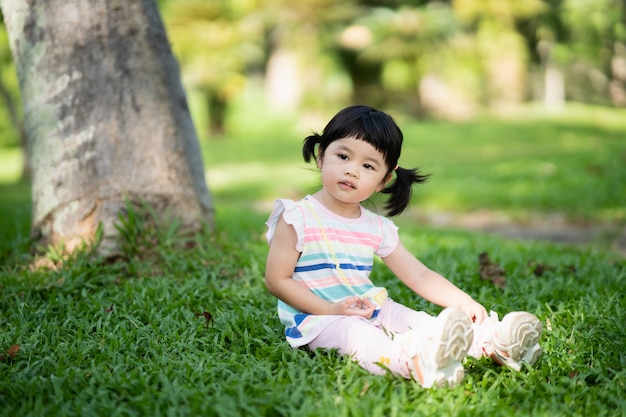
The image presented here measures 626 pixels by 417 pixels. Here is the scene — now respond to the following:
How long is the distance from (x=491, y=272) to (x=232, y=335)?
1611 millimetres

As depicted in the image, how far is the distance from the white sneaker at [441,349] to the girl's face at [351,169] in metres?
0.58

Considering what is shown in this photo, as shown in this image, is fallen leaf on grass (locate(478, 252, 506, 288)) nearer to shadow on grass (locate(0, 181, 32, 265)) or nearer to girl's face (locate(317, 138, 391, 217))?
girl's face (locate(317, 138, 391, 217))

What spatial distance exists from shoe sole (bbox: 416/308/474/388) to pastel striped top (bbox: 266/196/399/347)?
46 centimetres

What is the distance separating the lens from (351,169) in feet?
7.77

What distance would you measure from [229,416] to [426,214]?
247 inches

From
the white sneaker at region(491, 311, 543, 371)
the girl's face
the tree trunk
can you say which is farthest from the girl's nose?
the tree trunk

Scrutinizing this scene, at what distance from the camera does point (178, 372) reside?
2139 millimetres

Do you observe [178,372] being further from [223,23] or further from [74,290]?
[223,23]

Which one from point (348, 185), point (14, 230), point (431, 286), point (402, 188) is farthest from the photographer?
point (14, 230)

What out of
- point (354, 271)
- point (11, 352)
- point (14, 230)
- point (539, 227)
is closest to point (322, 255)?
point (354, 271)

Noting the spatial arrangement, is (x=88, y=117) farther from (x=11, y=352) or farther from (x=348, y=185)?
(x=348, y=185)

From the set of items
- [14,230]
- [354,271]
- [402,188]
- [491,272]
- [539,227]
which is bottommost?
[539,227]

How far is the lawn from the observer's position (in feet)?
6.49

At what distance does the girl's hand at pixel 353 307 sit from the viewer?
227cm
